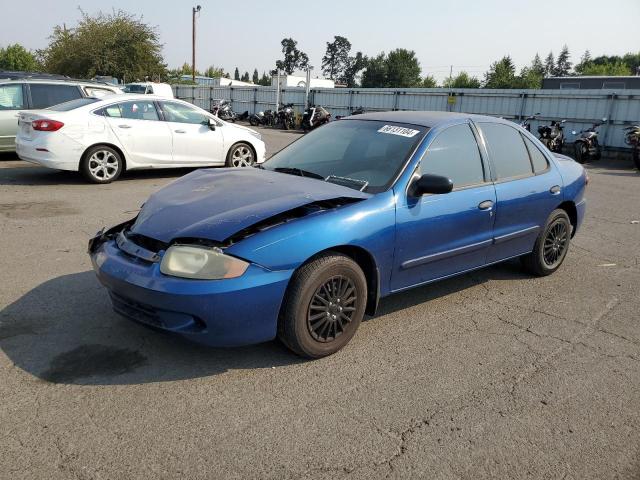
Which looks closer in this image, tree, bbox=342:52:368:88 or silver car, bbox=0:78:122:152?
silver car, bbox=0:78:122:152

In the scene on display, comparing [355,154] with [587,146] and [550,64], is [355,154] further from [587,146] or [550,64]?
[550,64]

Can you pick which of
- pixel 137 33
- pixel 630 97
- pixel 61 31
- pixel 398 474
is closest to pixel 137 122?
pixel 398 474

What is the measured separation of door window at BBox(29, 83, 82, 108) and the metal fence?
1480 centimetres

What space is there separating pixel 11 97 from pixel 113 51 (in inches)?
1363

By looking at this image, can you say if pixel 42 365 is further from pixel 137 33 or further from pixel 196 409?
pixel 137 33

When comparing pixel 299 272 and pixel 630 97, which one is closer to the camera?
pixel 299 272

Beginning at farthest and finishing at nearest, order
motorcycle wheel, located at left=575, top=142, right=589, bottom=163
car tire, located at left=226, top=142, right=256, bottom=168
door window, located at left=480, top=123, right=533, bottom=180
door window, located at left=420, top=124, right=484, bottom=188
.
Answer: motorcycle wheel, located at left=575, top=142, right=589, bottom=163 < car tire, located at left=226, top=142, right=256, bottom=168 < door window, located at left=480, top=123, right=533, bottom=180 < door window, located at left=420, top=124, right=484, bottom=188

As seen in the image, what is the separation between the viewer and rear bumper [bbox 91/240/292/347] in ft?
9.86

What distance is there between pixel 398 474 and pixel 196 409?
1101 mm

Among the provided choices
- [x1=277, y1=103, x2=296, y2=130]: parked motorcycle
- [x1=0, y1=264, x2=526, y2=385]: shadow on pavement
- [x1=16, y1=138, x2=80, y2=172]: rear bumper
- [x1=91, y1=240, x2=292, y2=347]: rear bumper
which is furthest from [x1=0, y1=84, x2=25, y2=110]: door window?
[x1=277, y1=103, x2=296, y2=130]: parked motorcycle

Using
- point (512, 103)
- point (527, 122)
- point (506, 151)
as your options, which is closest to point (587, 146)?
point (527, 122)

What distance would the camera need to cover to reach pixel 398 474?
247cm

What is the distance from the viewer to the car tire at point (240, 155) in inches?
419

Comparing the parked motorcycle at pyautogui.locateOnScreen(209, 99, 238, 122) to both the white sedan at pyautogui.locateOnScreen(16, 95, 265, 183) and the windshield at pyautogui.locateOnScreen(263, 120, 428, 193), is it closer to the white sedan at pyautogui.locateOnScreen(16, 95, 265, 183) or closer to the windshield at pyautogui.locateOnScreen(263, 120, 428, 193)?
the white sedan at pyautogui.locateOnScreen(16, 95, 265, 183)
